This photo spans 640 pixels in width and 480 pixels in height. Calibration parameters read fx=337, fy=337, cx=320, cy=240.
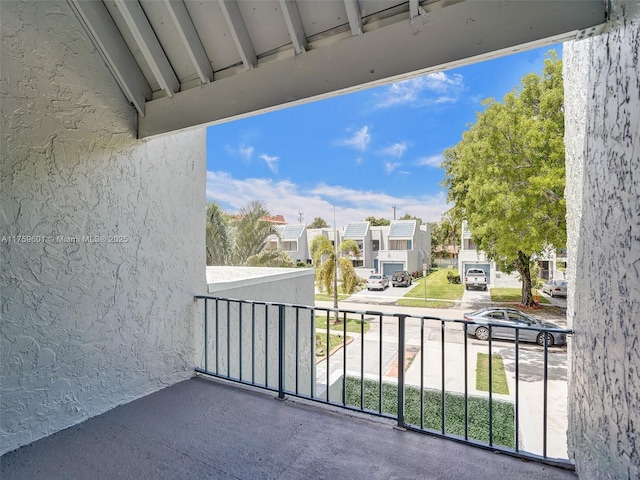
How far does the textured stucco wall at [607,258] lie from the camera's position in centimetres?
114

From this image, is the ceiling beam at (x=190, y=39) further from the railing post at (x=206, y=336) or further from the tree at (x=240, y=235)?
the tree at (x=240, y=235)

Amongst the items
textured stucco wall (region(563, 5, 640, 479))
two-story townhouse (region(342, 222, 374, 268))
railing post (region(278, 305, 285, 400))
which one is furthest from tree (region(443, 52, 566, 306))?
two-story townhouse (region(342, 222, 374, 268))

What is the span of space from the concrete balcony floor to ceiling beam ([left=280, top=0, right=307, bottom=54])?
237 cm

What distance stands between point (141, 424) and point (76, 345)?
2.29ft

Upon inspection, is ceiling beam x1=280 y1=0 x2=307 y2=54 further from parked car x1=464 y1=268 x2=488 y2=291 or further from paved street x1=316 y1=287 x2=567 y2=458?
parked car x1=464 y1=268 x2=488 y2=291

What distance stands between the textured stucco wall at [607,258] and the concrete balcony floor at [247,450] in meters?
0.60


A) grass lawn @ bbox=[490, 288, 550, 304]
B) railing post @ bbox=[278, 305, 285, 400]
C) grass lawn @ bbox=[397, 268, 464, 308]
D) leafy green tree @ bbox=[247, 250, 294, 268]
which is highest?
leafy green tree @ bbox=[247, 250, 294, 268]

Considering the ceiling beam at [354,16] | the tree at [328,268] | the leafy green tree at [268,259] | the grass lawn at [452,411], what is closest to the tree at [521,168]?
the grass lawn at [452,411]

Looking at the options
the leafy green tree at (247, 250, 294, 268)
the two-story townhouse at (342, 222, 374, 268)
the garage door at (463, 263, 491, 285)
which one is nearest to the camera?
the leafy green tree at (247, 250, 294, 268)

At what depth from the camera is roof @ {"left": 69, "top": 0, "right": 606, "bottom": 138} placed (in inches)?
59.2

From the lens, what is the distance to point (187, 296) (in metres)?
3.12

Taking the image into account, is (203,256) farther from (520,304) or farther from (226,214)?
(520,304)

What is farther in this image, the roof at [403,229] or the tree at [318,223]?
the tree at [318,223]

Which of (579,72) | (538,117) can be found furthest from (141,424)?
(538,117)
